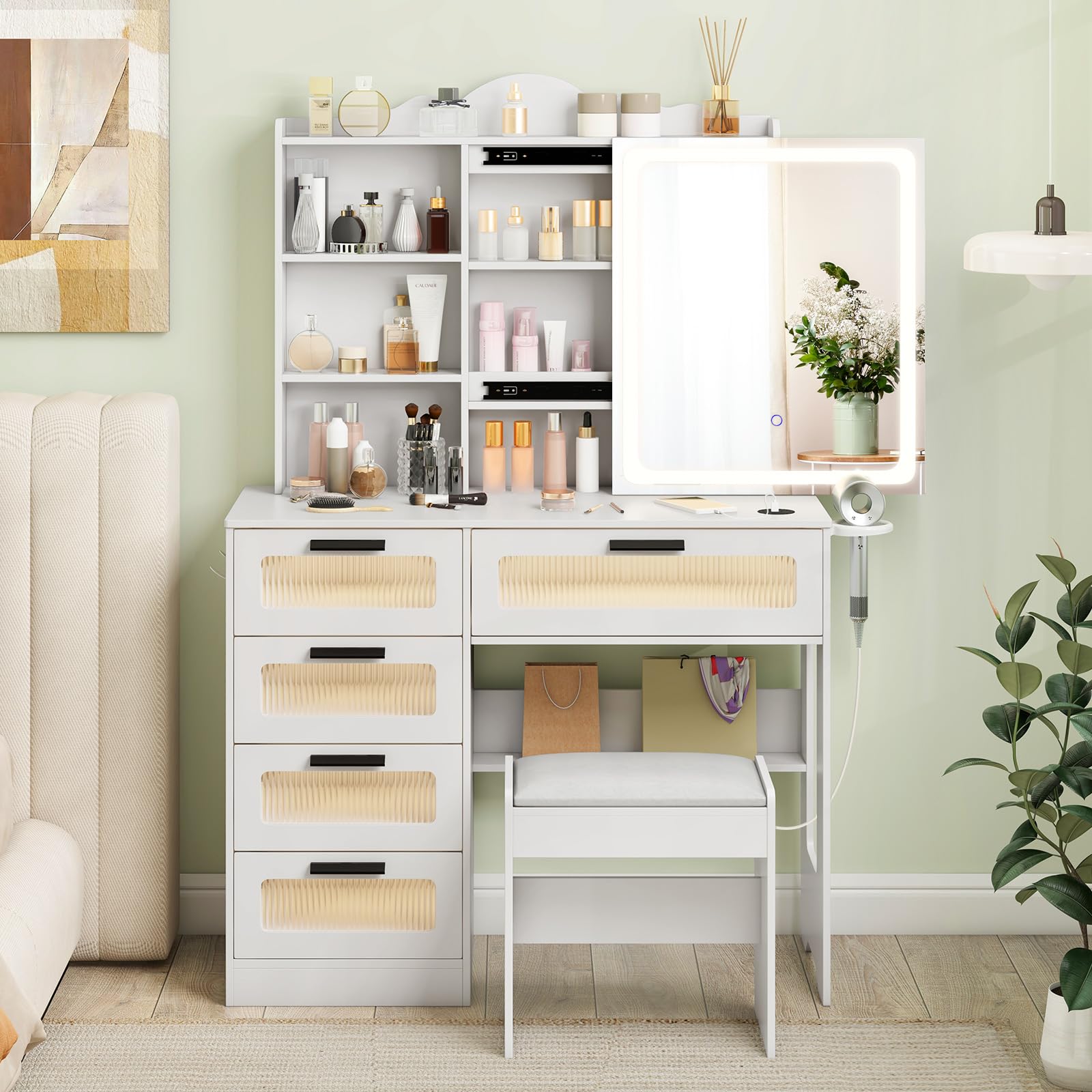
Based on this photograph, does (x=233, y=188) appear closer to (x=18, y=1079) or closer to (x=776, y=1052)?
(x=18, y=1079)

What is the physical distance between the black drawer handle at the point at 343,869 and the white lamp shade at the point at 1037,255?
67.7 inches

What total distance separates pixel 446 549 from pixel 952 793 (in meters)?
1.39

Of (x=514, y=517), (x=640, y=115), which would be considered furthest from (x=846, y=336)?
(x=514, y=517)

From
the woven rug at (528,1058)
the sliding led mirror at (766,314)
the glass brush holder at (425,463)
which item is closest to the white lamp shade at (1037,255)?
the sliding led mirror at (766,314)

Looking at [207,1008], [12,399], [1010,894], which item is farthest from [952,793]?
[12,399]

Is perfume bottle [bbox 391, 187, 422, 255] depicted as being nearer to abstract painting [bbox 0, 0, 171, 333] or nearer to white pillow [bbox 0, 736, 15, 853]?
abstract painting [bbox 0, 0, 171, 333]

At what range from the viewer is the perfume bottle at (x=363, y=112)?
8.77 ft

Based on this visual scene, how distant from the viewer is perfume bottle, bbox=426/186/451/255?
107 inches

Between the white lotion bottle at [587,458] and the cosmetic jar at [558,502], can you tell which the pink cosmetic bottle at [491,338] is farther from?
the cosmetic jar at [558,502]

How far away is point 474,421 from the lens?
112 inches

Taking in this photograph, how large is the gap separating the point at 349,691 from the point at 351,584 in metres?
0.22

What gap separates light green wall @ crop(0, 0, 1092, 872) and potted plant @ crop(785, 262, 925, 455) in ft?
0.43

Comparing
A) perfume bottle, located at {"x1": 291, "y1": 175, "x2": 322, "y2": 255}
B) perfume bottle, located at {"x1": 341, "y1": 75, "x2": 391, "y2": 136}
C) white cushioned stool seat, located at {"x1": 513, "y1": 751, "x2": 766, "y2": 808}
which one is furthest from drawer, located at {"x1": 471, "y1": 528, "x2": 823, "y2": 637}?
perfume bottle, located at {"x1": 341, "y1": 75, "x2": 391, "y2": 136}

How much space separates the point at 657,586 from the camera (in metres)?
2.54
